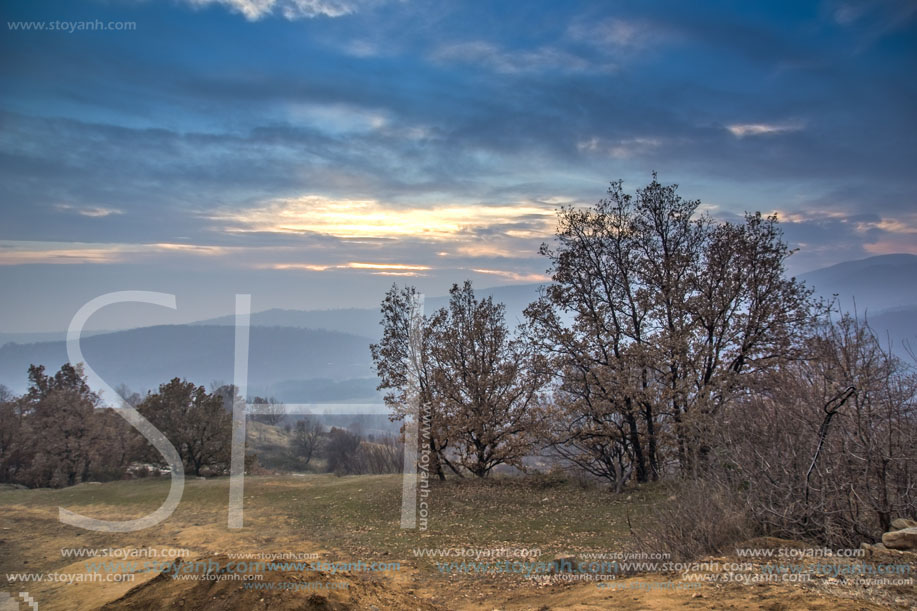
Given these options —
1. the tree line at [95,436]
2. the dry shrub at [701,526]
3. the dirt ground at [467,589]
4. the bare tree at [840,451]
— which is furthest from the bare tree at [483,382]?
the tree line at [95,436]

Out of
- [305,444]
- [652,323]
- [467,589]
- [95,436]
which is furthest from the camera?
[305,444]

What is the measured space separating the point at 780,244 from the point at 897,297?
59.9m

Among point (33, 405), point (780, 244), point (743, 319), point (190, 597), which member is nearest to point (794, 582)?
point (190, 597)

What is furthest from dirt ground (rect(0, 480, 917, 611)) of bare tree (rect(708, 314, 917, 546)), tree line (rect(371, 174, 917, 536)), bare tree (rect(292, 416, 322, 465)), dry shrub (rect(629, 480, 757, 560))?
bare tree (rect(292, 416, 322, 465))

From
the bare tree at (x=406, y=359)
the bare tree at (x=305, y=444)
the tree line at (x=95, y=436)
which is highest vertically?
the bare tree at (x=406, y=359)

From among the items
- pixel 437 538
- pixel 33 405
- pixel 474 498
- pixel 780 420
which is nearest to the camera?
pixel 780 420

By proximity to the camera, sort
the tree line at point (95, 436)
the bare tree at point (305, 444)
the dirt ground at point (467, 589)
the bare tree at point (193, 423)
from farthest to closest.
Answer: the bare tree at point (305, 444)
the bare tree at point (193, 423)
the tree line at point (95, 436)
the dirt ground at point (467, 589)

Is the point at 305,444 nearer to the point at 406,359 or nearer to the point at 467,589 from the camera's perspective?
the point at 406,359

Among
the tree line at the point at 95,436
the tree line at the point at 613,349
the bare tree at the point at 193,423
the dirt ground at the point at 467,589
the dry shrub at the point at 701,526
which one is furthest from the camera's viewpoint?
the bare tree at the point at 193,423

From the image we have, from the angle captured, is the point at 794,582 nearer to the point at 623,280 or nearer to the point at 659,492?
the point at 659,492

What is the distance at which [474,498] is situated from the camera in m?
18.7

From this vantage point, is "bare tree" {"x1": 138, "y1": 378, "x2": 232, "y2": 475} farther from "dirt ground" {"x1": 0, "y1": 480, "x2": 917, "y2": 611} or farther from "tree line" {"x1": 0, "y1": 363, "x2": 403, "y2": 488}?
"dirt ground" {"x1": 0, "y1": 480, "x2": 917, "y2": 611}

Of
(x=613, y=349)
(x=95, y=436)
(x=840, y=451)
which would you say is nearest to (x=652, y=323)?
(x=613, y=349)

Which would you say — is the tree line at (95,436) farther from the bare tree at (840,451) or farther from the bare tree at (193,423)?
the bare tree at (840,451)
